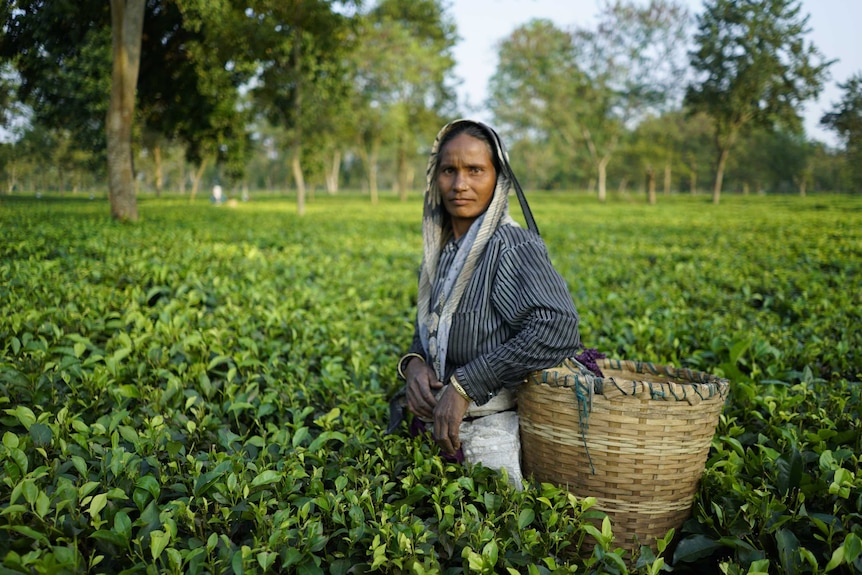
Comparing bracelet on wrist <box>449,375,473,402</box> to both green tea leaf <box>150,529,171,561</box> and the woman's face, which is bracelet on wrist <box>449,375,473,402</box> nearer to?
the woman's face

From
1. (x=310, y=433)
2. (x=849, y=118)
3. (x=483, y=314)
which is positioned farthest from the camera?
(x=849, y=118)

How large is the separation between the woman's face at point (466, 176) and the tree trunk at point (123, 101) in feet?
20.4

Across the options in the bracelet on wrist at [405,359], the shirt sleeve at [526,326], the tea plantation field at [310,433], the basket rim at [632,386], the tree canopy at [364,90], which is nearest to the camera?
the tea plantation field at [310,433]

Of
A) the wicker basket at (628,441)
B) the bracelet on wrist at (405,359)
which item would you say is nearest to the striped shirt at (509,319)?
the wicker basket at (628,441)

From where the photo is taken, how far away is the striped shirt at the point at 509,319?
6.37ft

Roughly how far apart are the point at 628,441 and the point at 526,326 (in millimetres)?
501

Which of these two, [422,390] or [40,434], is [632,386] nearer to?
[422,390]

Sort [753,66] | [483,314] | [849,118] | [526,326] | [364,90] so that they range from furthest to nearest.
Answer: [364,90] < [753,66] < [849,118] < [483,314] < [526,326]

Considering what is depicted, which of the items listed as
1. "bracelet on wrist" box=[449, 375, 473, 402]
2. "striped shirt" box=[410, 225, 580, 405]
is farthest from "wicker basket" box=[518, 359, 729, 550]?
"bracelet on wrist" box=[449, 375, 473, 402]

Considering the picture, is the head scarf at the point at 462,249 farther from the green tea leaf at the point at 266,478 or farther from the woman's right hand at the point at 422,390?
the green tea leaf at the point at 266,478

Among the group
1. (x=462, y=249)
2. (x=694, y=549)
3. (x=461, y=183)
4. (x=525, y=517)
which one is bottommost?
(x=694, y=549)

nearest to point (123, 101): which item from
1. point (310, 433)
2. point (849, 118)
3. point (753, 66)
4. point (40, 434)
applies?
point (310, 433)

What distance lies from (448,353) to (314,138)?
75.8ft

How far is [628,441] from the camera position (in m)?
1.85
